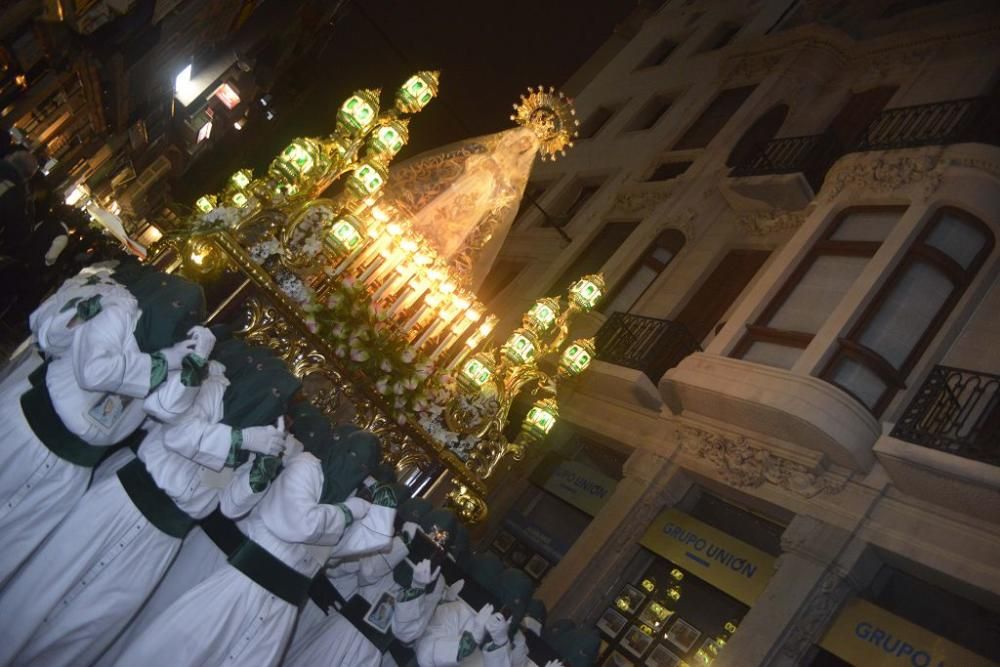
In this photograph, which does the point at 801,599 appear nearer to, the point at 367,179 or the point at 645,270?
the point at 367,179

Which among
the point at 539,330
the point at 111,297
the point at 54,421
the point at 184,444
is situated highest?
the point at 539,330

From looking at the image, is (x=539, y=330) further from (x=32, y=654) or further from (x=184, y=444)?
(x=32, y=654)

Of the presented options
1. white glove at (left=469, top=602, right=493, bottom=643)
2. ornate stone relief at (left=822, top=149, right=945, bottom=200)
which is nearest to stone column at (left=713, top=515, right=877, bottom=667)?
white glove at (left=469, top=602, right=493, bottom=643)

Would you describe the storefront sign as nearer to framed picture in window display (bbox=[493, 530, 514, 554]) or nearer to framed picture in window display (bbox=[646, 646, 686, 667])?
framed picture in window display (bbox=[493, 530, 514, 554])

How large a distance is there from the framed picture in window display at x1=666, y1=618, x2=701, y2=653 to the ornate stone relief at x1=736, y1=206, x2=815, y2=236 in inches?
305

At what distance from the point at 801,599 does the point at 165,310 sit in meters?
8.05

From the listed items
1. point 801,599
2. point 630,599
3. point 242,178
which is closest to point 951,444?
point 801,599

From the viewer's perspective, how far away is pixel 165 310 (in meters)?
5.48

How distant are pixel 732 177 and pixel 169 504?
41.9 feet

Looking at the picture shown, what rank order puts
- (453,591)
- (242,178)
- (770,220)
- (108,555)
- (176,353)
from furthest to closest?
(770,220)
(242,178)
(453,591)
(176,353)
(108,555)

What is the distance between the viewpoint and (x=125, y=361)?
5211mm

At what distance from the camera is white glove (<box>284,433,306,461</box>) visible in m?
5.84

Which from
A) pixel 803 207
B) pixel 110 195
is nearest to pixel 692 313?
pixel 803 207

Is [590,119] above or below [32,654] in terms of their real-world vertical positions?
above
